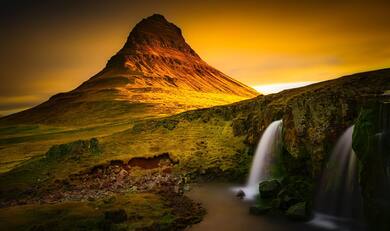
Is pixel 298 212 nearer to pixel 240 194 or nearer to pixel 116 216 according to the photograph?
pixel 240 194

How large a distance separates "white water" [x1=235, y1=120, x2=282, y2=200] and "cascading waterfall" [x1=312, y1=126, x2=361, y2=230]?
9446 millimetres

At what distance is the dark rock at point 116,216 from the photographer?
26.9 meters

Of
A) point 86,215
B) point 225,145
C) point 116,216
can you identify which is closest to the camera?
point 116,216

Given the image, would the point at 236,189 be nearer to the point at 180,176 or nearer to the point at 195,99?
the point at 180,176

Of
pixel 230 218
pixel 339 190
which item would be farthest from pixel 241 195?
pixel 339 190

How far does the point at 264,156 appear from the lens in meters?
41.2

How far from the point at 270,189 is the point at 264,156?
9723mm

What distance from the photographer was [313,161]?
3080 centimetres

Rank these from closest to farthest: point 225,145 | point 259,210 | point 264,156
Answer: point 259,210 < point 264,156 < point 225,145

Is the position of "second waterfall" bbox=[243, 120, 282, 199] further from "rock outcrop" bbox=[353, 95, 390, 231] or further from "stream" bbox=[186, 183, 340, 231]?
"rock outcrop" bbox=[353, 95, 390, 231]

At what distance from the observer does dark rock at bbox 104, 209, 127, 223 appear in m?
26.9

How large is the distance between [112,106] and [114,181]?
14250 centimetres

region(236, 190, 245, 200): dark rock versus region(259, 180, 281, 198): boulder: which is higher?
region(259, 180, 281, 198): boulder

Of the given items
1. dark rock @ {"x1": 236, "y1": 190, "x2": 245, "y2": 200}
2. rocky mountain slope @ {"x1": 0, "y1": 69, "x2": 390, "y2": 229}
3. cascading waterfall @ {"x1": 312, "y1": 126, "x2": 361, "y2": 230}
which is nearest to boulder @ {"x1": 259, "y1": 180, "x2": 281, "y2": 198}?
rocky mountain slope @ {"x1": 0, "y1": 69, "x2": 390, "y2": 229}
